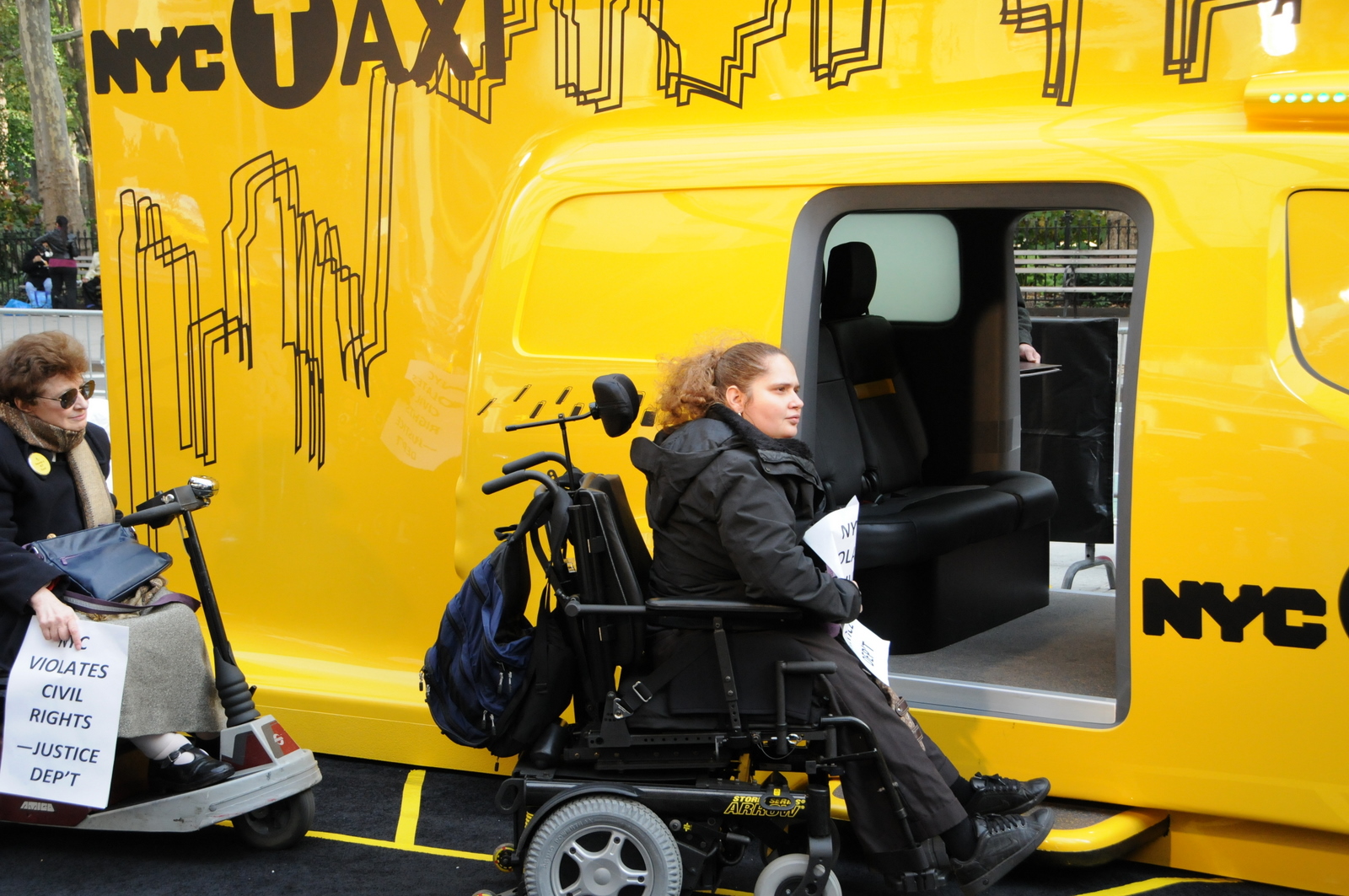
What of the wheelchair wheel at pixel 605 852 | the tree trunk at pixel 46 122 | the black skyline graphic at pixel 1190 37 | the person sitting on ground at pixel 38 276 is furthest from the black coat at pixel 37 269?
the black skyline graphic at pixel 1190 37

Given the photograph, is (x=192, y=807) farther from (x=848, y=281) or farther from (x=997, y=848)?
(x=848, y=281)

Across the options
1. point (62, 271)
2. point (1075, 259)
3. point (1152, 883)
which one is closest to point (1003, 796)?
point (1152, 883)

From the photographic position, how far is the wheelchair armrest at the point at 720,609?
10.3 ft

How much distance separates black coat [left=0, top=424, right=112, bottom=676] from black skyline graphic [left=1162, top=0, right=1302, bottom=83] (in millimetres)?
3416

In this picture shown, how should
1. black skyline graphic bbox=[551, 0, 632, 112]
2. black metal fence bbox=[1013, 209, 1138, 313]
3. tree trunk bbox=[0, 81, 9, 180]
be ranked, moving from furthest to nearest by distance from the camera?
tree trunk bbox=[0, 81, 9, 180], black metal fence bbox=[1013, 209, 1138, 313], black skyline graphic bbox=[551, 0, 632, 112]

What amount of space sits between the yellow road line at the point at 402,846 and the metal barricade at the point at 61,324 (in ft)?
32.6

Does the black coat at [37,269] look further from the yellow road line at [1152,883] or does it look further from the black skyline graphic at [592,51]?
the yellow road line at [1152,883]

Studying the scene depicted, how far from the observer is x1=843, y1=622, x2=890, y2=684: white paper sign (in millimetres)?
3375

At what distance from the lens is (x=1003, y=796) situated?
3.47m

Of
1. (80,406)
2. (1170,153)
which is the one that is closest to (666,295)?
(1170,153)

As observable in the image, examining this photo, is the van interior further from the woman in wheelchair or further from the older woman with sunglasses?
the older woman with sunglasses

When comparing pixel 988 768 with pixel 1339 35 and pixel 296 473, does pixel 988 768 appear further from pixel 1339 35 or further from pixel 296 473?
pixel 296 473

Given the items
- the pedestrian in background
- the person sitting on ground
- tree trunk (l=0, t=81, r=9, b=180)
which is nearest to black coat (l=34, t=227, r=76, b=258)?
the pedestrian in background

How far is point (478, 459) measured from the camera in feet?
14.0
